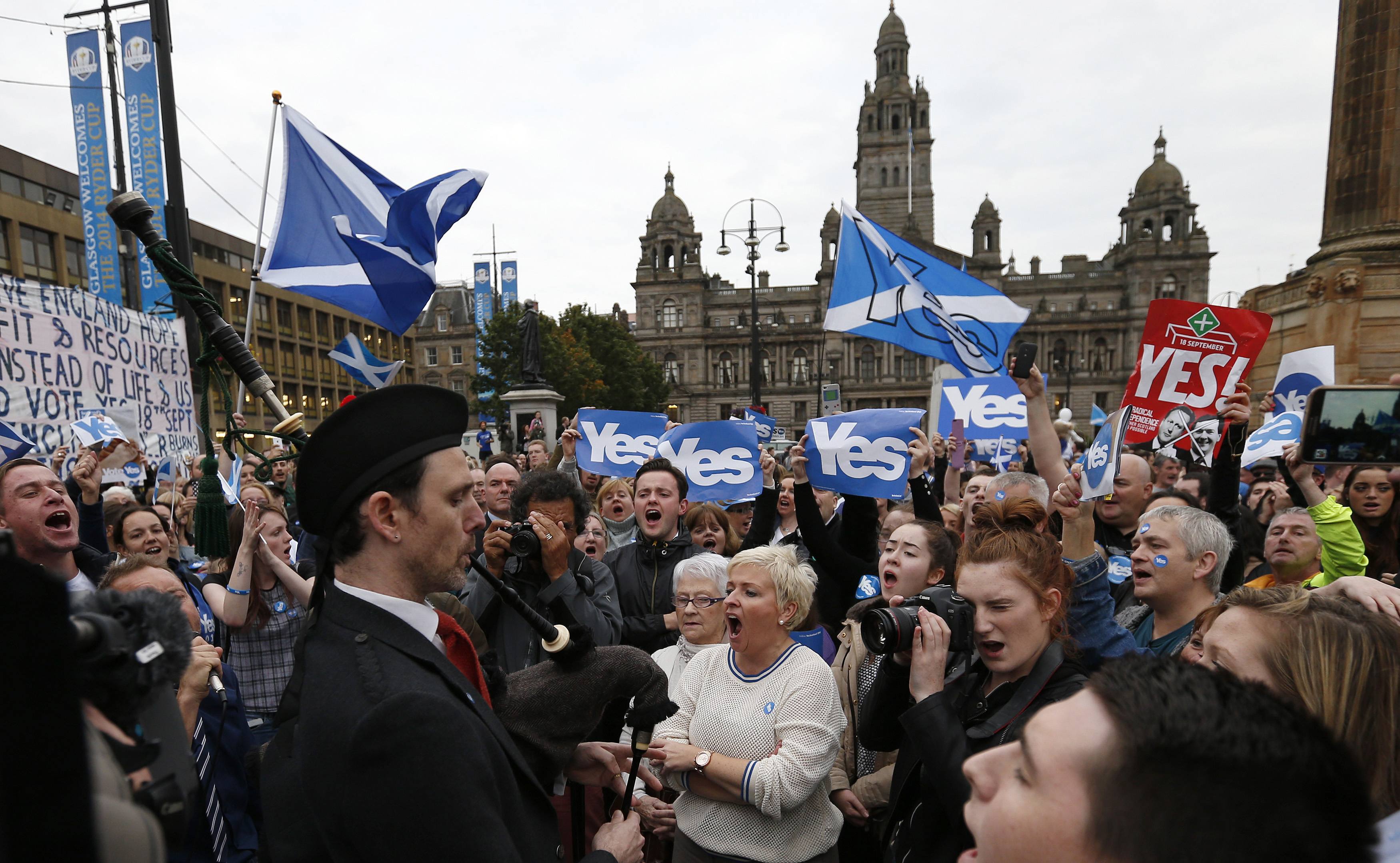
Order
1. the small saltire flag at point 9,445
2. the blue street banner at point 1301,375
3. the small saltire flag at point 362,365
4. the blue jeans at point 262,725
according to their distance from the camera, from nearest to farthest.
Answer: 1. the blue jeans at point 262,725
2. the small saltire flag at point 9,445
3. the small saltire flag at point 362,365
4. the blue street banner at point 1301,375

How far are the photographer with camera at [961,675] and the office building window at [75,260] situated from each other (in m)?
39.7

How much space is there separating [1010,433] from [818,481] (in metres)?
4.74

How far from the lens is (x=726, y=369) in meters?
78.1

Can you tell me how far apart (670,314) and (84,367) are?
7372cm

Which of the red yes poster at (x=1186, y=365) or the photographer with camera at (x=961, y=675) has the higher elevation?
the red yes poster at (x=1186, y=365)

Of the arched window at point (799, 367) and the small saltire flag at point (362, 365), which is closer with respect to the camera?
the small saltire flag at point (362, 365)

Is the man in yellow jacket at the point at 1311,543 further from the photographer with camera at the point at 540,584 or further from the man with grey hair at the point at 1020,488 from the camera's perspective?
the photographer with camera at the point at 540,584

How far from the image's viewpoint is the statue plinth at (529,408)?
687 inches

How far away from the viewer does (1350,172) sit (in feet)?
38.6

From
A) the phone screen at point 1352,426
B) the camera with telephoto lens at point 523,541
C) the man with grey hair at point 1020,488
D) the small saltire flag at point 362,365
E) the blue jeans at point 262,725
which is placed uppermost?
the small saltire flag at point 362,365

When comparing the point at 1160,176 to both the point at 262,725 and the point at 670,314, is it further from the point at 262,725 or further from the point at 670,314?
the point at 262,725

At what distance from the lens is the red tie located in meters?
1.83

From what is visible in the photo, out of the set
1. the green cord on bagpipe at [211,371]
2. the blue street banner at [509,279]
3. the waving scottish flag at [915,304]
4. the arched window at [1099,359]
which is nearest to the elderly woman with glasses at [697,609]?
the green cord on bagpipe at [211,371]

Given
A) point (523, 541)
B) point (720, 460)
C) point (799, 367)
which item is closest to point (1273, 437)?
point (720, 460)
